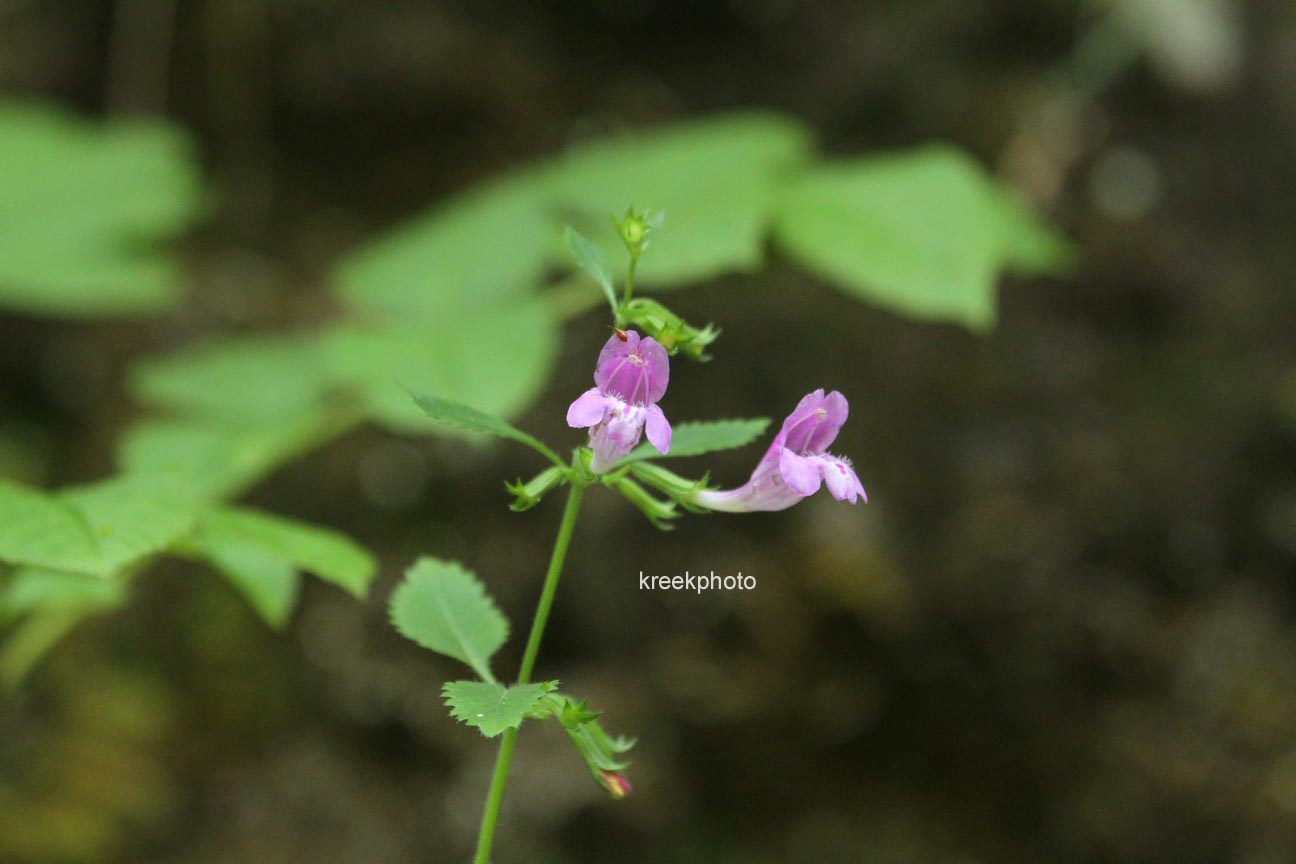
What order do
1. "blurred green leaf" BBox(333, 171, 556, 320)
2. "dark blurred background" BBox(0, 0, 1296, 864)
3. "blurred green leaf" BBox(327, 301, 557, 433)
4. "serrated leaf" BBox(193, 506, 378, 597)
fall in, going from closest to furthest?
"serrated leaf" BBox(193, 506, 378, 597) → "blurred green leaf" BBox(327, 301, 557, 433) → "blurred green leaf" BBox(333, 171, 556, 320) → "dark blurred background" BBox(0, 0, 1296, 864)

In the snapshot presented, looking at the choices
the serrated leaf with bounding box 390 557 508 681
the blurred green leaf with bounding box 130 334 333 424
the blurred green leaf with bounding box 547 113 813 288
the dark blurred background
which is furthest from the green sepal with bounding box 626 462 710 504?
the dark blurred background

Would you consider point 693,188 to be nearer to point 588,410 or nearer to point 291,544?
point 291,544

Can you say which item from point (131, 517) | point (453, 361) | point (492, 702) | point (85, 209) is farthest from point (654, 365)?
point (85, 209)

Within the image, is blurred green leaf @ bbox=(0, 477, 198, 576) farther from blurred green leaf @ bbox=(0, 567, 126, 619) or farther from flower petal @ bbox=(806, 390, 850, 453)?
flower petal @ bbox=(806, 390, 850, 453)

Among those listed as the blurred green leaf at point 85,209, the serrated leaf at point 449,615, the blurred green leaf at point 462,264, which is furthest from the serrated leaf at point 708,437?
the blurred green leaf at point 85,209

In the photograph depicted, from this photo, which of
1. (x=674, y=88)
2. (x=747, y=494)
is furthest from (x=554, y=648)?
(x=747, y=494)

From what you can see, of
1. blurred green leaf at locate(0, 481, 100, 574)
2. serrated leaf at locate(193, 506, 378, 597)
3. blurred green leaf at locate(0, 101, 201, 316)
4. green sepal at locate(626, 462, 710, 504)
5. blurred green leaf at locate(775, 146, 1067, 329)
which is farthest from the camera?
blurred green leaf at locate(0, 101, 201, 316)

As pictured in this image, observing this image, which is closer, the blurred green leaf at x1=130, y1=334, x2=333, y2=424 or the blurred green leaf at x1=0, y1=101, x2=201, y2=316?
the blurred green leaf at x1=130, y1=334, x2=333, y2=424
